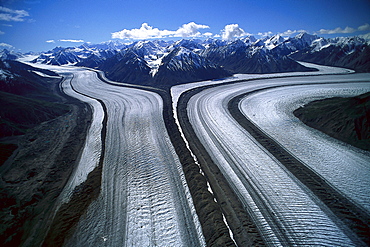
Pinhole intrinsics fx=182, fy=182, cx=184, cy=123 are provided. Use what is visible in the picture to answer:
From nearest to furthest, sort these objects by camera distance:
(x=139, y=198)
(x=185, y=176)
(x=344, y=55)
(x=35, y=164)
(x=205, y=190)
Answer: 1. (x=139, y=198)
2. (x=205, y=190)
3. (x=185, y=176)
4. (x=35, y=164)
5. (x=344, y=55)

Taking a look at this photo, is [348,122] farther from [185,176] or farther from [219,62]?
[219,62]

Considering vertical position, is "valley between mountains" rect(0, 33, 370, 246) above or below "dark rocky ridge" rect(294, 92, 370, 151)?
below

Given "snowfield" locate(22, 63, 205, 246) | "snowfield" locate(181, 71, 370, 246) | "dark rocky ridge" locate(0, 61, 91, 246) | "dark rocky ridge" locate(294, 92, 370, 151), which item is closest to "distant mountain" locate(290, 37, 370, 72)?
"dark rocky ridge" locate(294, 92, 370, 151)

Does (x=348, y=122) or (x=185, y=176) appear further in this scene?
(x=348, y=122)

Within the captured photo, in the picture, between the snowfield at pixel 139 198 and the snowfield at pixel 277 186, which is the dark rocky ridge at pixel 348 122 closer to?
the snowfield at pixel 277 186

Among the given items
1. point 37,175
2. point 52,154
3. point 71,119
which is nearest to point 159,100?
point 71,119

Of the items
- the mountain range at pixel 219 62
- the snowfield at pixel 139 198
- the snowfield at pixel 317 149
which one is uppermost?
the mountain range at pixel 219 62

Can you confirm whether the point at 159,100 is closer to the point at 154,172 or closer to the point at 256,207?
the point at 154,172

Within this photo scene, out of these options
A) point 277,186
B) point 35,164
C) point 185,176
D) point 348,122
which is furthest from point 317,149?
point 35,164

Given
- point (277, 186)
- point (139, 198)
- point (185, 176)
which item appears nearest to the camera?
point (139, 198)

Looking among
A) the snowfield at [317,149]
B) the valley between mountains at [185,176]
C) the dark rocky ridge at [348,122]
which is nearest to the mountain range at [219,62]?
the valley between mountains at [185,176]

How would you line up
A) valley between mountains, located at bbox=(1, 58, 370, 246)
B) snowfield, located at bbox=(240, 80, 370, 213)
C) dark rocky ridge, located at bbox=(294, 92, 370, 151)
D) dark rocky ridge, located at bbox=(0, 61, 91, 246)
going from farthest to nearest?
dark rocky ridge, located at bbox=(294, 92, 370, 151) → snowfield, located at bbox=(240, 80, 370, 213) → dark rocky ridge, located at bbox=(0, 61, 91, 246) → valley between mountains, located at bbox=(1, 58, 370, 246)

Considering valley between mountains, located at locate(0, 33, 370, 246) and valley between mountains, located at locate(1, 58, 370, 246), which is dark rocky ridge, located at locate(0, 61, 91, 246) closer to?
valley between mountains, located at locate(0, 33, 370, 246)
